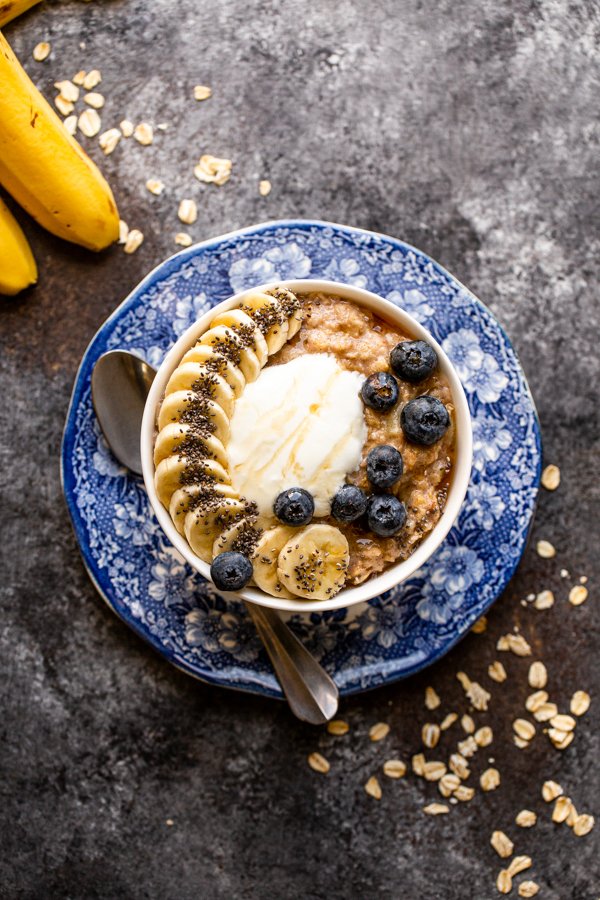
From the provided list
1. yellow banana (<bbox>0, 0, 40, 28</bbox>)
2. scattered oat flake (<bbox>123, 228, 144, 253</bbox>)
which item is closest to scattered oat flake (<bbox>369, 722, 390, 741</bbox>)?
scattered oat flake (<bbox>123, 228, 144, 253</bbox>)

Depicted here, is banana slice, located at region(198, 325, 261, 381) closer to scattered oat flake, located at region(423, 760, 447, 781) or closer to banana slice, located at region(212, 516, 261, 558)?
banana slice, located at region(212, 516, 261, 558)

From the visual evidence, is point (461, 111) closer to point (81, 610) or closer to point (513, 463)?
point (513, 463)

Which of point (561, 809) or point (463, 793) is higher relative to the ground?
point (463, 793)

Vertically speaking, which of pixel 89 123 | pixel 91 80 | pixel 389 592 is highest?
pixel 91 80

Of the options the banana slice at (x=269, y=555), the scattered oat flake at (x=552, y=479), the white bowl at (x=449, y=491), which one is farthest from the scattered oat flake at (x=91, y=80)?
the scattered oat flake at (x=552, y=479)

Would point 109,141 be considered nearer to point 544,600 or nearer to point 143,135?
point 143,135

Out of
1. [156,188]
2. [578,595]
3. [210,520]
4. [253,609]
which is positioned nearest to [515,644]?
[578,595]

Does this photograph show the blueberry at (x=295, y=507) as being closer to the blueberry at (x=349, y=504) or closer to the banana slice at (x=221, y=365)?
the blueberry at (x=349, y=504)
